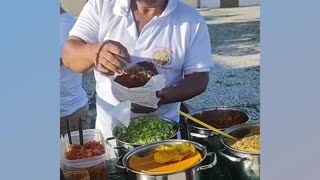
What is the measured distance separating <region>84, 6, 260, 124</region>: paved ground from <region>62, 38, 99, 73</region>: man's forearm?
33 millimetres

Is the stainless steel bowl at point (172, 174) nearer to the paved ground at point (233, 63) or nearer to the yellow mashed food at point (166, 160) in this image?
the yellow mashed food at point (166, 160)

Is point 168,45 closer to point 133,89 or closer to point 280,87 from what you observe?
point 133,89

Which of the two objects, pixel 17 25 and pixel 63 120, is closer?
pixel 17 25

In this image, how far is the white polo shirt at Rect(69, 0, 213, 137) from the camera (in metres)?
1.66

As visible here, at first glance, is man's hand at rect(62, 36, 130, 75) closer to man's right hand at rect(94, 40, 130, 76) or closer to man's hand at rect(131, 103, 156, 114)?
man's right hand at rect(94, 40, 130, 76)

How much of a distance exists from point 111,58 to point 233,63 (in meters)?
0.36

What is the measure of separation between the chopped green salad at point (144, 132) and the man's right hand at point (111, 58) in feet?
0.54

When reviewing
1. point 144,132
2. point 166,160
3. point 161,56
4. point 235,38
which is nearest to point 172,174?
point 166,160

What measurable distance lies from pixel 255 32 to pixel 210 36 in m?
0.13

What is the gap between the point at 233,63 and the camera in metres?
1.71

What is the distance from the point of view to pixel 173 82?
170 cm

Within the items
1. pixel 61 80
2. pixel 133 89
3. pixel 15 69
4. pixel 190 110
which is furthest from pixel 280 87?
pixel 15 69

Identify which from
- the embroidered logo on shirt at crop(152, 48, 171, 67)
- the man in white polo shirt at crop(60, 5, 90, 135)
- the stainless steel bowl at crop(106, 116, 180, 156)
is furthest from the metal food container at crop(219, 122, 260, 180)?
the man in white polo shirt at crop(60, 5, 90, 135)

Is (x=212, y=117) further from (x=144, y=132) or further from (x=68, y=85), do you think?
(x=68, y=85)
